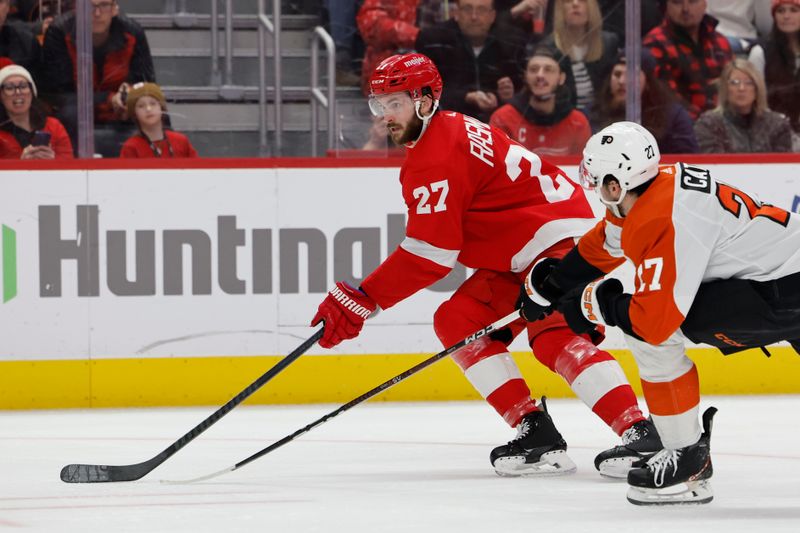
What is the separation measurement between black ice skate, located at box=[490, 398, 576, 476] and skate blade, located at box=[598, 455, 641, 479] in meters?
0.15

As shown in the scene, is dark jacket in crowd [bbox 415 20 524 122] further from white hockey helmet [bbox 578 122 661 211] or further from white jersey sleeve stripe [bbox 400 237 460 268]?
white hockey helmet [bbox 578 122 661 211]

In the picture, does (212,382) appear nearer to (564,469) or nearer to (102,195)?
(102,195)

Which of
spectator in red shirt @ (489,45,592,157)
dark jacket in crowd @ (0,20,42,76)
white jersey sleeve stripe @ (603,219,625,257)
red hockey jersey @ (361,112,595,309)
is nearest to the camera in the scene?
white jersey sleeve stripe @ (603,219,625,257)

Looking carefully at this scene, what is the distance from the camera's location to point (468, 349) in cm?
403

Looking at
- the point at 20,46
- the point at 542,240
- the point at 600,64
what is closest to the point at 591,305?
the point at 542,240

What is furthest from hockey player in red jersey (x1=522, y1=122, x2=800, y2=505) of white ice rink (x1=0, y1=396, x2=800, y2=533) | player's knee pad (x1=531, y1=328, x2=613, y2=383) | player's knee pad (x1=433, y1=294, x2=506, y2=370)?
player's knee pad (x1=433, y1=294, x2=506, y2=370)

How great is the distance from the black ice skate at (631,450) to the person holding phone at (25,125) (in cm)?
281

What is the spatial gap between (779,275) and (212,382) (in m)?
3.02

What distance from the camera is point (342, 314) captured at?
12.8 feet

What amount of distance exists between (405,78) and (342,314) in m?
0.67

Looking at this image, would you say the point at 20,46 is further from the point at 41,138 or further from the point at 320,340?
the point at 320,340

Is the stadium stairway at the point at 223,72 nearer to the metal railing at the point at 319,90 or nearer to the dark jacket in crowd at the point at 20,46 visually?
the metal railing at the point at 319,90

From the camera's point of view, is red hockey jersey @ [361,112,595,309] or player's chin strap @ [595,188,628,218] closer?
player's chin strap @ [595,188,628,218]

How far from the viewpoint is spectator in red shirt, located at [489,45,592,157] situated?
19.6ft
